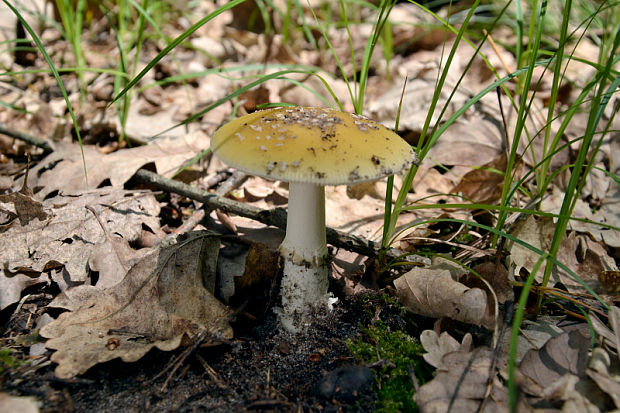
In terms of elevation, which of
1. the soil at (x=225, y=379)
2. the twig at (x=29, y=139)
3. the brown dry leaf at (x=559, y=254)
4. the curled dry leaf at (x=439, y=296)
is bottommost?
the soil at (x=225, y=379)

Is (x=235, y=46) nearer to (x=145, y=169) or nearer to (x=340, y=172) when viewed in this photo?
(x=145, y=169)

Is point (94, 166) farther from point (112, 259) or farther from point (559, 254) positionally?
point (559, 254)

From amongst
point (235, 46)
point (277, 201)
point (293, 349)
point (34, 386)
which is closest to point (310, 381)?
point (293, 349)

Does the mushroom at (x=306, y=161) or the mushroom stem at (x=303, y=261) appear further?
the mushroom stem at (x=303, y=261)

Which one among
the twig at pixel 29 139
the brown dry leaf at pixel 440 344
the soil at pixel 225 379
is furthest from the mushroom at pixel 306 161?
the twig at pixel 29 139

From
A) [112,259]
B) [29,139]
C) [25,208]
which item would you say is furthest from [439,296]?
[29,139]

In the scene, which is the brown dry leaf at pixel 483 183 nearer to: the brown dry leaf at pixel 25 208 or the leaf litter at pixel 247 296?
the leaf litter at pixel 247 296
